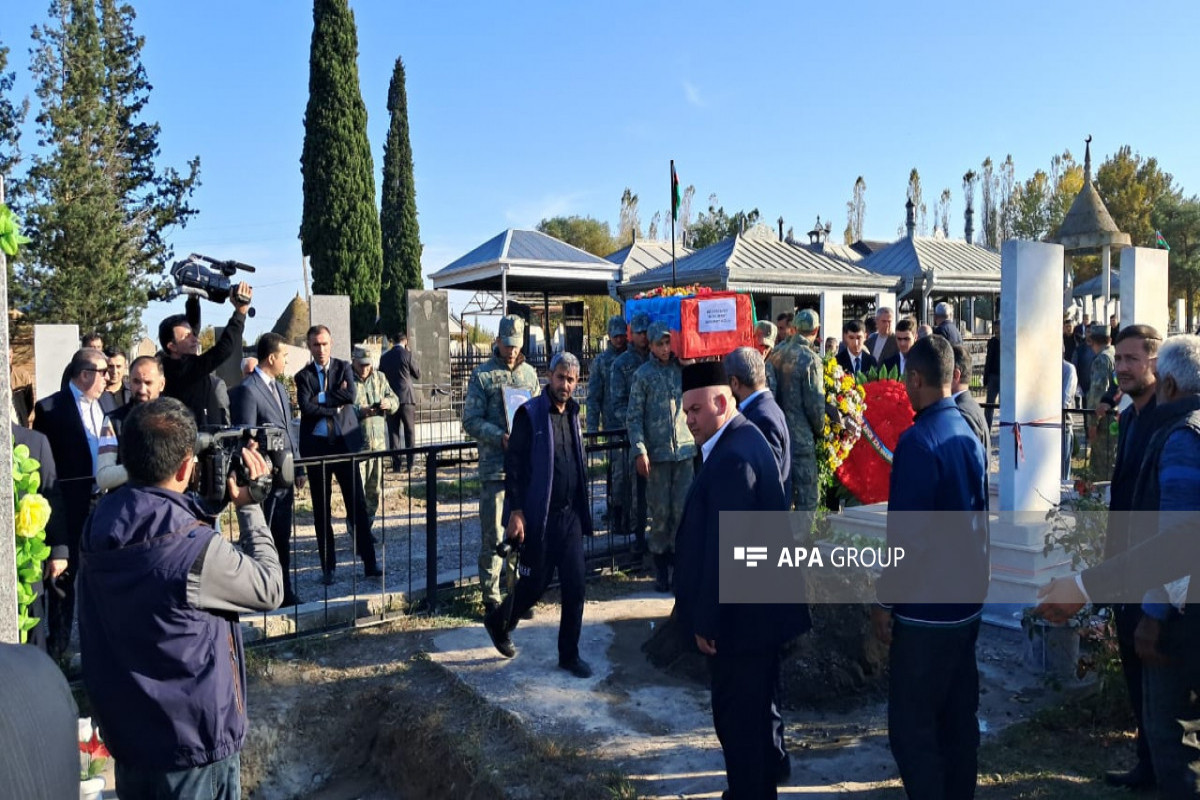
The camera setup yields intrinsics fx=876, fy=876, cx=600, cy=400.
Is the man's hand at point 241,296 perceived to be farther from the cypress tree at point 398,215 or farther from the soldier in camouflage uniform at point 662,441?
the cypress tree at point 398,215

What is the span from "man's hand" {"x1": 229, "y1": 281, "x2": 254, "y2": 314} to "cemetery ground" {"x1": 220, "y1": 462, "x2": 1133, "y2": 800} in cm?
215

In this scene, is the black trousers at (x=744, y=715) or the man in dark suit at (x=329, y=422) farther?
the man in dark suit at (x=329, y=422)

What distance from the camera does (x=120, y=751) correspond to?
8.16 ft

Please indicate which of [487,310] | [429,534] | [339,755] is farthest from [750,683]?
[487,310]

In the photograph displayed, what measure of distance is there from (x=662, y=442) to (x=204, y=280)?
3.28 meters

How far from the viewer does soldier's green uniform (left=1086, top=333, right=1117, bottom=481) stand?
8.52 meters

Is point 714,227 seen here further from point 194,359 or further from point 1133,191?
point 194,359

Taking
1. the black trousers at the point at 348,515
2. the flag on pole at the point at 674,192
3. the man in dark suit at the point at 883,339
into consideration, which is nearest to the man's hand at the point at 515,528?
the black trousers at the point at 348,515

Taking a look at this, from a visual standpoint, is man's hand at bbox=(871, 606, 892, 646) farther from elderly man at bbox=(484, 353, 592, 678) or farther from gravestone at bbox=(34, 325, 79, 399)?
gravestone at bbox=(34, 325, 79, 399)

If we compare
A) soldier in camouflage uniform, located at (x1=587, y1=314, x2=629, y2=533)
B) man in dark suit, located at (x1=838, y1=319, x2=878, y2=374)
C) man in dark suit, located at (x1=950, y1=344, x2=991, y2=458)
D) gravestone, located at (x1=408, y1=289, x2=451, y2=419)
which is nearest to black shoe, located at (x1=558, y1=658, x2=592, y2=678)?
soldier in camouflage uniform, located at (x1=587, y1=314, x2=629, y2=533)

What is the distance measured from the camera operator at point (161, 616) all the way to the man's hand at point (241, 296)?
321 centimetres

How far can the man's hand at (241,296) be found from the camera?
5.55 metres

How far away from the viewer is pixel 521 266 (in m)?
22.0

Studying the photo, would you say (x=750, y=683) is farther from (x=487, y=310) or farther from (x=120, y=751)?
(x=487, y=310)
